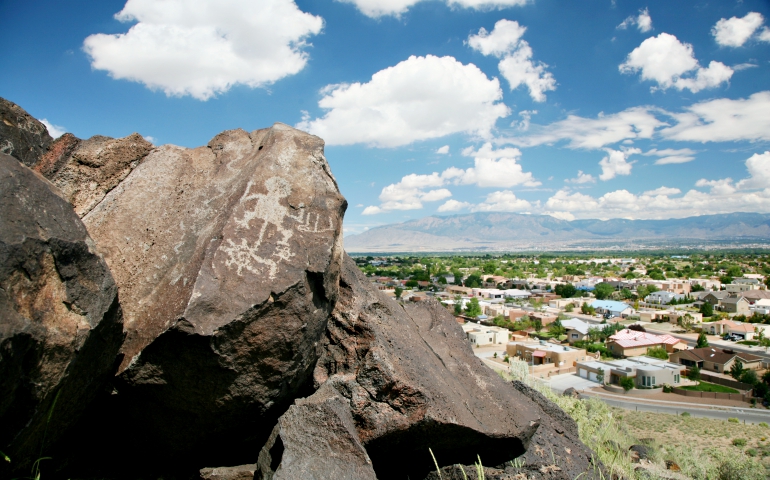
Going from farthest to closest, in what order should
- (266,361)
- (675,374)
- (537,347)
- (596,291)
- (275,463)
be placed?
1. (596,291)
2. (537,347)
3. (675,374)
4. (266,361)
5. (275,463)

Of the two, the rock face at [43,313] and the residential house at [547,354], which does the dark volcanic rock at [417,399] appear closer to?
the rock face at [43,313]

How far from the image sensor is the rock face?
3.03 metres

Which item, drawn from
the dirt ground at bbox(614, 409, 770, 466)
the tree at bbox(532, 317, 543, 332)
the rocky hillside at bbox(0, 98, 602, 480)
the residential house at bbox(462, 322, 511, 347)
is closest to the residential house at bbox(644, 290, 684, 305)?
the tree at bbox(532, 317, 543, 332)

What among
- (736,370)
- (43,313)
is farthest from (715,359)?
(43,313)

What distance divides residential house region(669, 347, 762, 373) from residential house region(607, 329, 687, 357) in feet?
9.99

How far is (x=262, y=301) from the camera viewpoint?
4137mm

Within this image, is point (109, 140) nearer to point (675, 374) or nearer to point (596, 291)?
point (675, 374)

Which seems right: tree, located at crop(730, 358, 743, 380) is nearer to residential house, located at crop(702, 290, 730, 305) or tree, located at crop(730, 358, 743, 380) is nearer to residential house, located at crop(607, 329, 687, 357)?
residential house, located at crop(607, 329, 687, 357)

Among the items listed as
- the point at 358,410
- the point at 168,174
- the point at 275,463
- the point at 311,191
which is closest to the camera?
the point at 275,463

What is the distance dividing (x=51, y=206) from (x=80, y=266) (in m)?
0.45

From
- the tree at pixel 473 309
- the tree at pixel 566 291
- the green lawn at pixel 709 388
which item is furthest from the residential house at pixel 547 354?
the tree at pixel 566 291

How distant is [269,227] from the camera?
15.4ft

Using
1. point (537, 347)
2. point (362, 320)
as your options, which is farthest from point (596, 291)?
point (362, 320)

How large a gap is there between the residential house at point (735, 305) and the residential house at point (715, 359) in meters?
33.3
